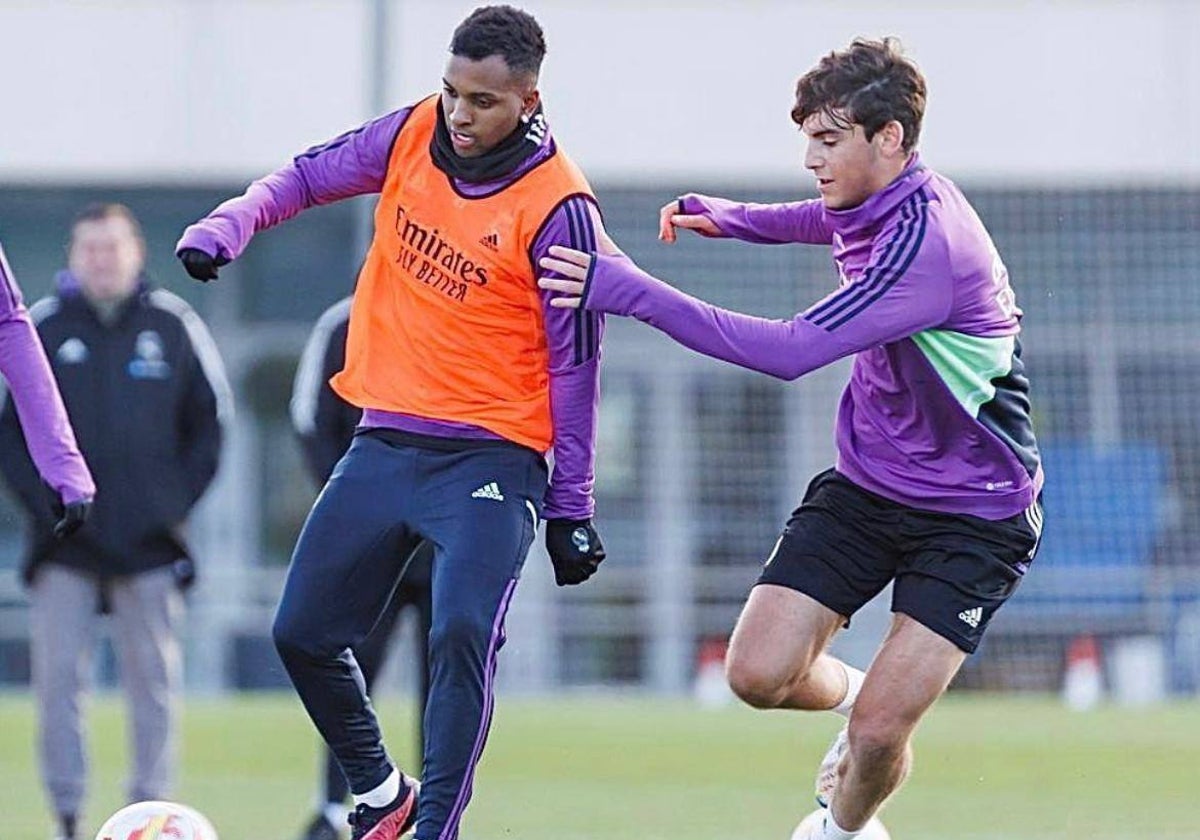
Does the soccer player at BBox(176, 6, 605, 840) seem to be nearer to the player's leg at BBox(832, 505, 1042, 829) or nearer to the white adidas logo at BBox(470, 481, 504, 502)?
the white adidas logo at BBox(470, 481, 504, 502)

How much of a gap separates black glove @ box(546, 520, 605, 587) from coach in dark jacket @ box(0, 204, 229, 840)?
2935mm

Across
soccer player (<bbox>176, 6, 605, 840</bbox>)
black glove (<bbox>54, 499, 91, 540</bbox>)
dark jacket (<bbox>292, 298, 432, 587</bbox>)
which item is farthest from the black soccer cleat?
dark jacket (<bbox>292, 298, 432, 587</bbox>)

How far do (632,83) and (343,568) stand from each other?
1350 cm

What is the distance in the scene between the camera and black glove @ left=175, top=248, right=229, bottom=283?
265 inches

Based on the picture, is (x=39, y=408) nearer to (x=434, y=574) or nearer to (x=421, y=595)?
(x=434, y=574)

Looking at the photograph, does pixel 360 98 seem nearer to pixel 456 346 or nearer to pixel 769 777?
pixel 769 777

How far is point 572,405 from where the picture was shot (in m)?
7.02

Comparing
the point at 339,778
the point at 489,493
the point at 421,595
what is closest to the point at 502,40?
the point at 489,493

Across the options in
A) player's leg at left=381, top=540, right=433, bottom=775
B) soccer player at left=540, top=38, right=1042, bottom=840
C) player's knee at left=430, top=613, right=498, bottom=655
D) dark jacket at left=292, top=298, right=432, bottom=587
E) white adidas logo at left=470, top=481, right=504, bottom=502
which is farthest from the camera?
dark jacket at left=292, top=298, right=432, bottom=587

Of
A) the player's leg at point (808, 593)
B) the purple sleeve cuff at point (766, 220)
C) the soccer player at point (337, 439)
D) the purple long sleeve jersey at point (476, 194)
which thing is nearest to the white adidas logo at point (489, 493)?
the purple long sleeve jersey at point (476, 194)

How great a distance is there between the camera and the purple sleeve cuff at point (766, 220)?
7.57 metres

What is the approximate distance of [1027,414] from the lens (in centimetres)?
730

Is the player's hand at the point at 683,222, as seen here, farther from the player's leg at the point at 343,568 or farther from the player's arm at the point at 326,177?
the player's leg at the point at 343,568

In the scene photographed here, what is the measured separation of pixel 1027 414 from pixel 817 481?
722mm
